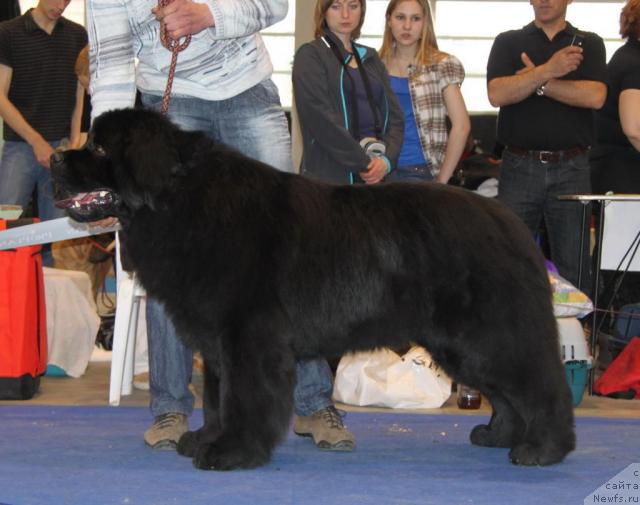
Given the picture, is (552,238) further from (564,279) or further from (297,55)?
(297,55)

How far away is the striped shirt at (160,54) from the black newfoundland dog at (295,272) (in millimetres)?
441

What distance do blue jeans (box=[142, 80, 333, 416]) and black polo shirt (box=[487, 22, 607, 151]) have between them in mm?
2331

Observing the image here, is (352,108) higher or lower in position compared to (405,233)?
higher

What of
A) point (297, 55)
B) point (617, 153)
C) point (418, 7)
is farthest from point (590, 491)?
point (617, 153)

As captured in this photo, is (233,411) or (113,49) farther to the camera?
(113,49)

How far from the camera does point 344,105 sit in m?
5.11

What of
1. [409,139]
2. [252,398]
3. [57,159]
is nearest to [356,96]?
[409,139]

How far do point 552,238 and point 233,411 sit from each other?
10.6 ft

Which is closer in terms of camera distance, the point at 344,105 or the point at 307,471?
the point at 307,471

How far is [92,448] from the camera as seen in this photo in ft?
13.4

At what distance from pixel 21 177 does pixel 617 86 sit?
402 cm

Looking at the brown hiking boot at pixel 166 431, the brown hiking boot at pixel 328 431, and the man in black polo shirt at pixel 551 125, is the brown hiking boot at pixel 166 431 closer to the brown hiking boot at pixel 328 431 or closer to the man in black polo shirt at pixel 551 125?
the brown hiking boot at pixel 328 431

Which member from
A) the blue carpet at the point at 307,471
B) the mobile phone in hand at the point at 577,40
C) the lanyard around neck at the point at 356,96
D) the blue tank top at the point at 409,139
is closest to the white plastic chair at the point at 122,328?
the blue carpet at the point at 307,471

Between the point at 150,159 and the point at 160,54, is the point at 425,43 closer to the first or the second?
the point at 160,54
